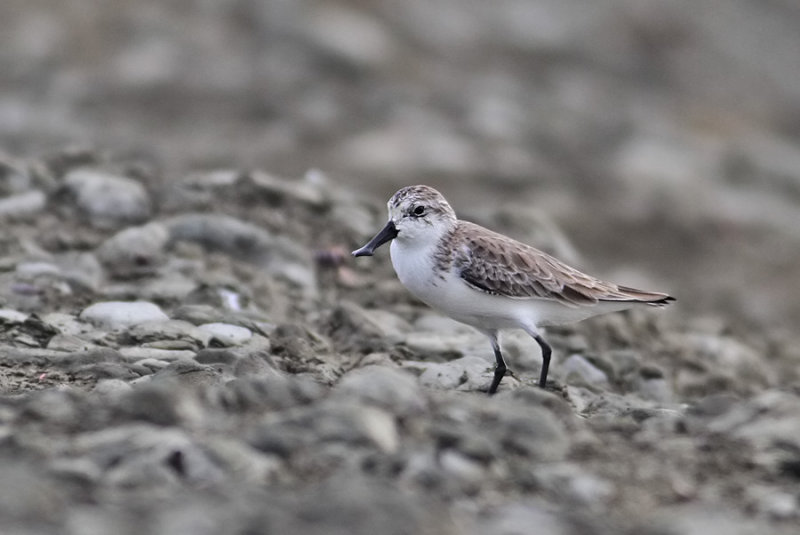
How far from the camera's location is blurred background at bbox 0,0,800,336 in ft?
58.2

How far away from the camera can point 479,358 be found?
840cm

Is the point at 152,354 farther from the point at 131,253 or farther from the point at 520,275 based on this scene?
the point at 520,275

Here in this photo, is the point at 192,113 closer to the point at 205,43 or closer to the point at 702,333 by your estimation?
the point at 205,43

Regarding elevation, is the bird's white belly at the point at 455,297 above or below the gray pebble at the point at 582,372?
below

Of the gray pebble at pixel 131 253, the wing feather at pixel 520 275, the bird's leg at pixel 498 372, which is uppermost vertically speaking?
the gray pebble at pixel 131 253

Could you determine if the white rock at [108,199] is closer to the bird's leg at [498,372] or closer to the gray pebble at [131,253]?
the gray pebble at [131,253]

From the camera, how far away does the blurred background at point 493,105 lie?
58.2 feet

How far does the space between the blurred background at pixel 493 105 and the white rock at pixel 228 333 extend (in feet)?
26.6

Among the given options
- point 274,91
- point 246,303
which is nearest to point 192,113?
point 274,91

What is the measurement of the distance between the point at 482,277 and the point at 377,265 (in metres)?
3.45

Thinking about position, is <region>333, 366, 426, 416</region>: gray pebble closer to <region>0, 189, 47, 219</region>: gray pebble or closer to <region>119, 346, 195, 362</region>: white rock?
<region>119, 346, 195, 362</region>: white rock

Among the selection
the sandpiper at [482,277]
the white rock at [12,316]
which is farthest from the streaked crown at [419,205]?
the white rock at [12,316]

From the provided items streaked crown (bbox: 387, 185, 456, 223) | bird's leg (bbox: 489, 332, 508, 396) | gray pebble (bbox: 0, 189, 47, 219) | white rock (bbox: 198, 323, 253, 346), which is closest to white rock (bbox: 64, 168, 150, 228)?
gray pebble (bbox: 0, 189, 47, 219)

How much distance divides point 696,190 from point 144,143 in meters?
8.37
